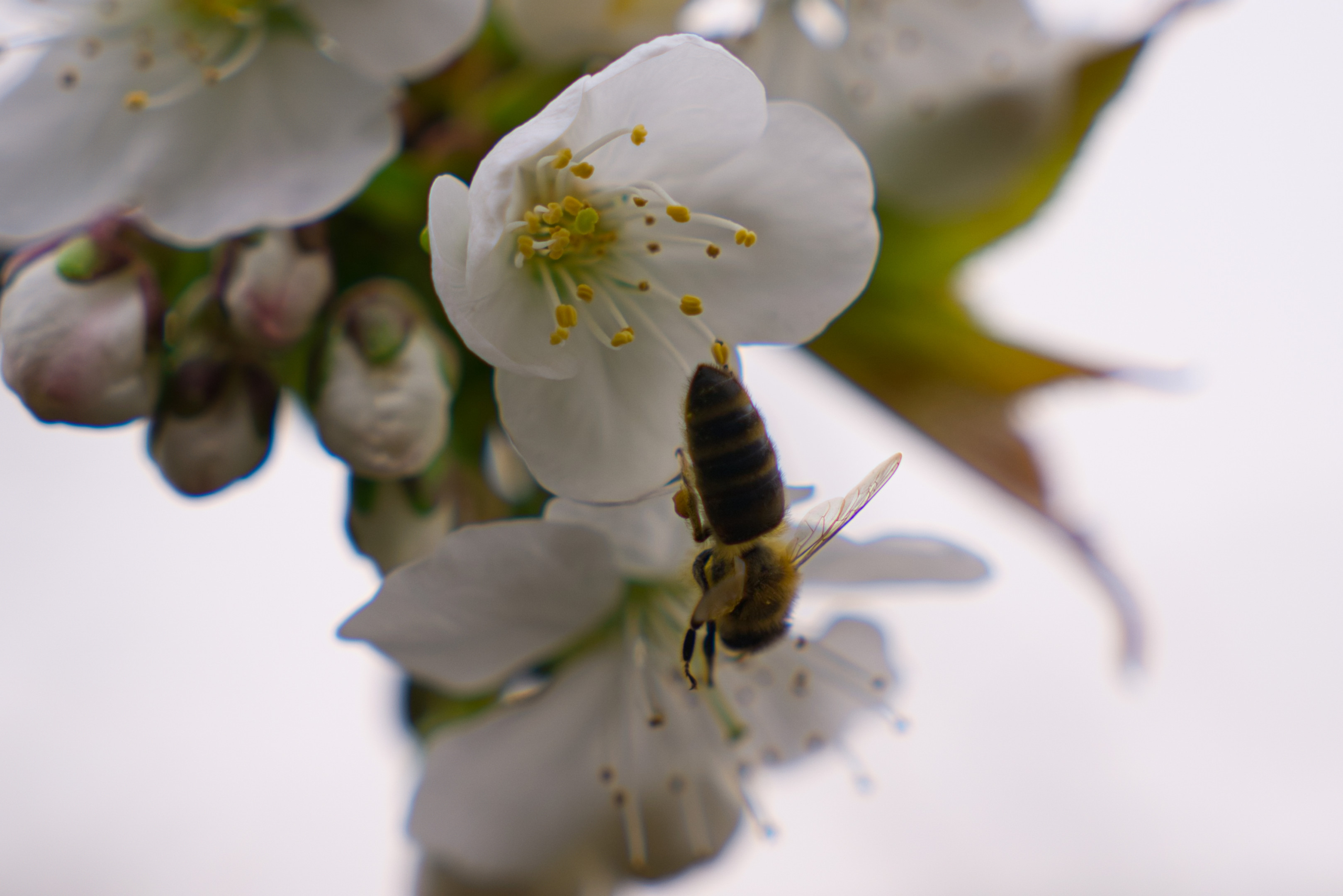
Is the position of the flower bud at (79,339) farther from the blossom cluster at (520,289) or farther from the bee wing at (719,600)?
the bee wing at (719,600)

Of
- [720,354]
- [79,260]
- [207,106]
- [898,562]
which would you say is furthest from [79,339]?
[898,562]

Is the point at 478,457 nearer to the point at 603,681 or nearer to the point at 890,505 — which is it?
the point at 603,681

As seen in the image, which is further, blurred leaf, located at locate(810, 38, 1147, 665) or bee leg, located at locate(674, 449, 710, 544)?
blurred leaf, located at locate(810, 38, 1147, 665)

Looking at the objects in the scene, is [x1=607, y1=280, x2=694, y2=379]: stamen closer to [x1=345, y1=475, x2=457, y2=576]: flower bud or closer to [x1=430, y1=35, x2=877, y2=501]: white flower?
[x1=430, y1=35, x2=877, y2=501]: white flower

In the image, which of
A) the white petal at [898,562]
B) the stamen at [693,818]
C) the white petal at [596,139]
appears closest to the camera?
the white petal at [596,139]

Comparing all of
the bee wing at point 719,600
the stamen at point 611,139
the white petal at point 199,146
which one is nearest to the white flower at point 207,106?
the white petal at point 199,146

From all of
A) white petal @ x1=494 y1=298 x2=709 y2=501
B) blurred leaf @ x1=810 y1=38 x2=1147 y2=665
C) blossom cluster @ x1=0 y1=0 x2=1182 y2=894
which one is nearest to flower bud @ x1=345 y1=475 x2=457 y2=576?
blossom cluster @ x1=0 y1=0 x2=1182 y2=894

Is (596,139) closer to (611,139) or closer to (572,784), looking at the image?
(611,139)
